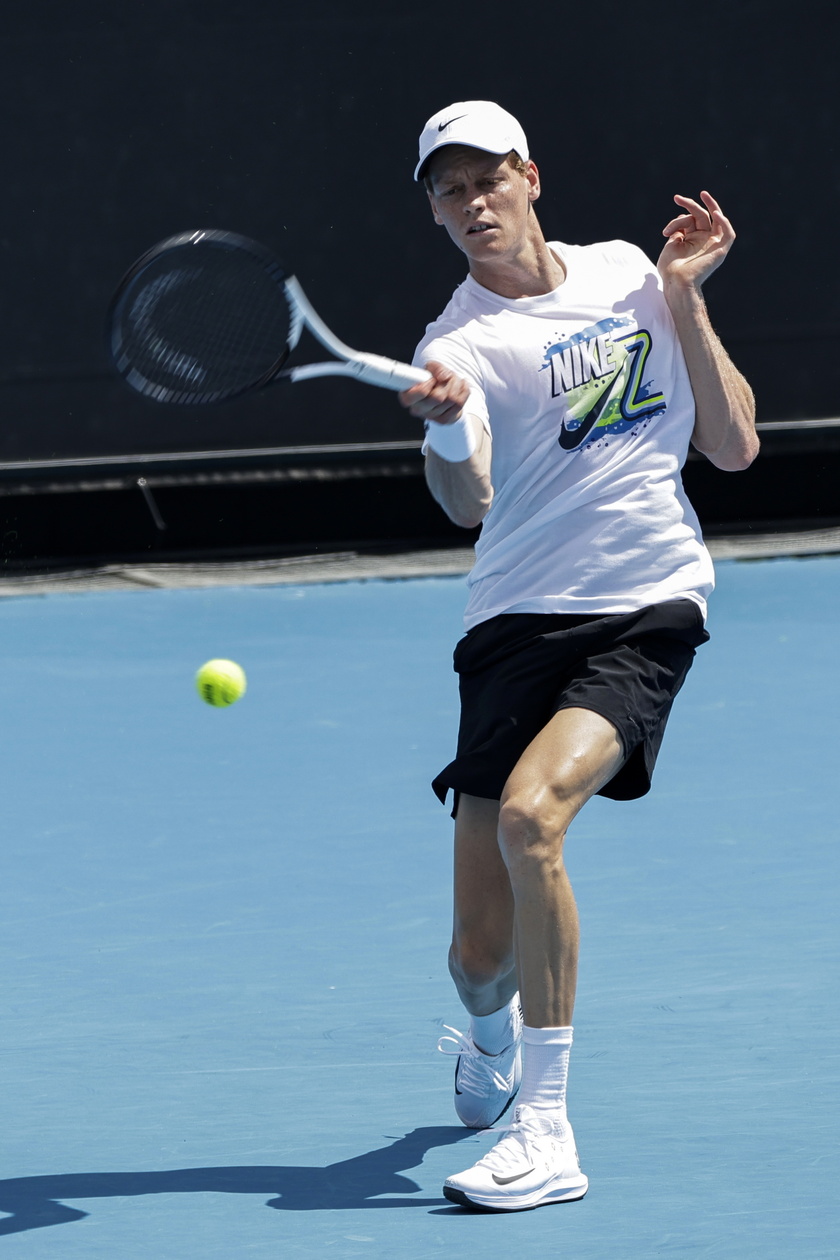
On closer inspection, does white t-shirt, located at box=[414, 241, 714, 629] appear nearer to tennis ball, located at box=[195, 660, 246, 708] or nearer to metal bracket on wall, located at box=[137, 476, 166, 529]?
tennis ball, located at box=[195, 660, 246, 708]

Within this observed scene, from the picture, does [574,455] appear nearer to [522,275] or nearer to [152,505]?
[522,275]

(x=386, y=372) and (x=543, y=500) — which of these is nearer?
(x=386, y=372)

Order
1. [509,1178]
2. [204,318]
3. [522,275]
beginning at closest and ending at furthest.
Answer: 1. [509,1178]
2. [522,275]
3. [204,318]

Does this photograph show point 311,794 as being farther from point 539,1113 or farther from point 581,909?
point 539,1113

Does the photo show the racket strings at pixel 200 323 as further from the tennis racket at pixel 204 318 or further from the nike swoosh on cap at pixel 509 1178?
the nike swoosh on cap at pixel 509 1178

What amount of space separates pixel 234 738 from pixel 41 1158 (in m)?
3.06

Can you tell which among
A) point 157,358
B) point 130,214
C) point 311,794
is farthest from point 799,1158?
point 130,214

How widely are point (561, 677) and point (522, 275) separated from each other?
2.24 feet

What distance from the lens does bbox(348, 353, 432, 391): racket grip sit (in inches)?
108

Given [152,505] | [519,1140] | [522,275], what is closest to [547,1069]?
[519,1140]

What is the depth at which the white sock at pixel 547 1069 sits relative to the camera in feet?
8.87

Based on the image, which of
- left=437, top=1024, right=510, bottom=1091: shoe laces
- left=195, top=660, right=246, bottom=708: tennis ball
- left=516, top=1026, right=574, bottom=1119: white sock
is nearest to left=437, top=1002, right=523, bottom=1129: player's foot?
left=437, top=1024, right=510, bottom=1091: shoe laces

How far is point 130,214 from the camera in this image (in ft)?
33.3

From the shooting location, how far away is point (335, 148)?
33.4 feet
